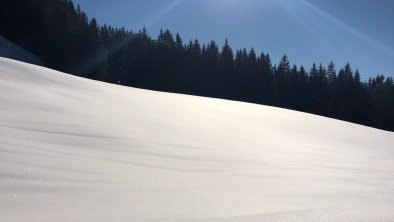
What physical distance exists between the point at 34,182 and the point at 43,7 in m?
33.0

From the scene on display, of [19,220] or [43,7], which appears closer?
[19,220]

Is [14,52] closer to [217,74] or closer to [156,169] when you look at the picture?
[217,74]

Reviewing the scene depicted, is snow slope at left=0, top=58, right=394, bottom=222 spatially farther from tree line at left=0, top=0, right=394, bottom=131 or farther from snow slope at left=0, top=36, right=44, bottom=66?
tree line at left=0, top=0, right=394, bottom=131

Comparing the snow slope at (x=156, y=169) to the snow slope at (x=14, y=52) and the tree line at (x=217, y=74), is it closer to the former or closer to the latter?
the snow slope at (x=14, y=52)

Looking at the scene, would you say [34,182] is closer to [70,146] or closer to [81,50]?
[70,146]

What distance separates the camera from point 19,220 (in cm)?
136

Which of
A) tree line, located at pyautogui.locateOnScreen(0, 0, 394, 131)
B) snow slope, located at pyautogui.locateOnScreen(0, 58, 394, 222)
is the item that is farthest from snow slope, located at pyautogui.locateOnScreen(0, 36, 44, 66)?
snow slope, located at pyautogui.locateOnScreen(0, 58, 394, 222)

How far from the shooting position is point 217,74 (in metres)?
44.4

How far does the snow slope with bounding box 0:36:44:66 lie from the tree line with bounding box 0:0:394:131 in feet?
16.7

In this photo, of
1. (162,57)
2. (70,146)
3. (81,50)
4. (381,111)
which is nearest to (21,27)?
(81,50)

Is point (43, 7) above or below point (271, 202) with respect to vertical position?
above

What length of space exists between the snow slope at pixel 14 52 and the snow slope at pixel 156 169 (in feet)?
77.8

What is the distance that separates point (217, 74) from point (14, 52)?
Result: 23419 millimetres

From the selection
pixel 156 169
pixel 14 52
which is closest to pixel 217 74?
pixel 14 52
